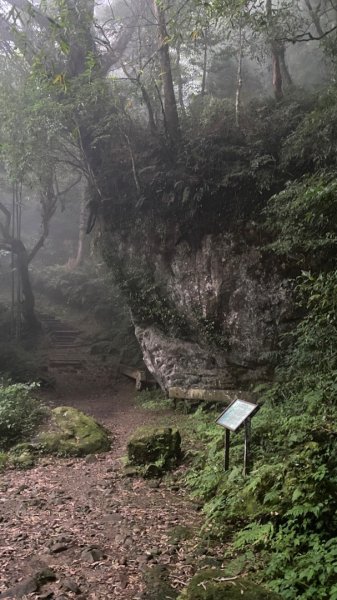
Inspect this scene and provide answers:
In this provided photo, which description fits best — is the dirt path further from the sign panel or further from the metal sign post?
the sign panel

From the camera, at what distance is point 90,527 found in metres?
4.98

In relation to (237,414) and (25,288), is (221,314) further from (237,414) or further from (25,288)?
(25,288)

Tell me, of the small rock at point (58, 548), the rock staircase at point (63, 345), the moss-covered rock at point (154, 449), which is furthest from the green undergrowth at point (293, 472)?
the rock staircase at point (63, 345)

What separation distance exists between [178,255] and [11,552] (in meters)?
8.99

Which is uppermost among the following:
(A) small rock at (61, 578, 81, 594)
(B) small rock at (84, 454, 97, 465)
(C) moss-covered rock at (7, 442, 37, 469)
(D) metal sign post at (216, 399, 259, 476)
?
(D) metal sign post at (216, 399, 259, 476)

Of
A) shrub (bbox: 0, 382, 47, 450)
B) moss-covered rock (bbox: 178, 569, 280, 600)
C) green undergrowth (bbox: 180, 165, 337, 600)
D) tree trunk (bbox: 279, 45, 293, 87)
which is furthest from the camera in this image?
tree trunk (bbox: 279, 45, 293, 87)

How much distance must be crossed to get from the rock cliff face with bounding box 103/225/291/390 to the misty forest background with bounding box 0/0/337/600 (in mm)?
260

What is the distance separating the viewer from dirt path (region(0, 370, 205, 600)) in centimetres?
383

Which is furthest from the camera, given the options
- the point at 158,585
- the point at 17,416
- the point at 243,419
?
the point at 17,416

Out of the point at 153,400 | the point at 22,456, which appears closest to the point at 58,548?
the point at 22,456

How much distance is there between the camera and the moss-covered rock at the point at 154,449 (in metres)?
6.71

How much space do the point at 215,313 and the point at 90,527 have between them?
273 inches

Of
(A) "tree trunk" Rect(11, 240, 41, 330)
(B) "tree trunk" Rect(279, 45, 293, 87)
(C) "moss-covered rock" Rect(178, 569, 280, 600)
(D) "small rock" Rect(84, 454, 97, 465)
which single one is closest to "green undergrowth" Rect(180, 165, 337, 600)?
(C) "moss-covered rock" Rect(178, 569, 280, 600)

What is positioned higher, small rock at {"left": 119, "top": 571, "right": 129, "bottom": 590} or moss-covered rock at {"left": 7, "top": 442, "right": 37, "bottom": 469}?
small rock at {"left": 119, "top": 571, "right": 129, "bottom": 590}
